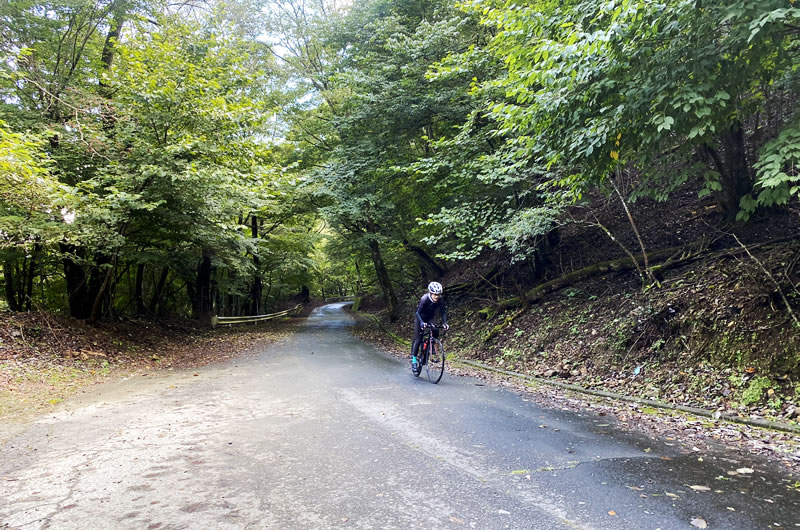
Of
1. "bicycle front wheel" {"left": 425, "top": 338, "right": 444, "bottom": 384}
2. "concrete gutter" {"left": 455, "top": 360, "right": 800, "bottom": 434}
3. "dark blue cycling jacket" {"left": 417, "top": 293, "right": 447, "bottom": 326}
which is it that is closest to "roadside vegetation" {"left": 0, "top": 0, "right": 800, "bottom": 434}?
"concrete gutter" {"left": 455, "top": 360, "right": 800, "bottom": 434}

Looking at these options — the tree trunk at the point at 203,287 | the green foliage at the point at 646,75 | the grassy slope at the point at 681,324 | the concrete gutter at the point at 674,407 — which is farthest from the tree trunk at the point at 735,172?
the tree trunk at the point at 203,287

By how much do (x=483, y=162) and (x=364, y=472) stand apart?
771 cm

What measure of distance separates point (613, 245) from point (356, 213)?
25.8 feet

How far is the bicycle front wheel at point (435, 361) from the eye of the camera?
7966mm

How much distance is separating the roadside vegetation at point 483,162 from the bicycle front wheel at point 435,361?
6.55ft

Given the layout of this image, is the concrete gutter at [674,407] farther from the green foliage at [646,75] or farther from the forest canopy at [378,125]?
the green foliage at [646,75]

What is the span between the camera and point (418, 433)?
487 cm

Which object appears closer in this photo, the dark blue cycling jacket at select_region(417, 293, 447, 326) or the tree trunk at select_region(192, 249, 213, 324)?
the dark blue cycling jacket at select_region(417, 293, 447, 326)

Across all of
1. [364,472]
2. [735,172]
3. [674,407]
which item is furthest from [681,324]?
[364,472]

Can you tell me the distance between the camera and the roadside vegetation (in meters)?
5.17

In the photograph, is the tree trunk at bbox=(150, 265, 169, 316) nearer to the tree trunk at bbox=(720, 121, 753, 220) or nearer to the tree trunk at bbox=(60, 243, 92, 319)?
the tree trunk at bbox=(60, 243, 92, 319)

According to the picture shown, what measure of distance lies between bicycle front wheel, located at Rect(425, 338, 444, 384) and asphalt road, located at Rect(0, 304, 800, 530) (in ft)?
5.36

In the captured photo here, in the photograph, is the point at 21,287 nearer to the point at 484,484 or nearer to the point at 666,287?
the point at 484,484

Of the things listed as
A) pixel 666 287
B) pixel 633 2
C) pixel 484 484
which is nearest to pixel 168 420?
pixel 484 484
